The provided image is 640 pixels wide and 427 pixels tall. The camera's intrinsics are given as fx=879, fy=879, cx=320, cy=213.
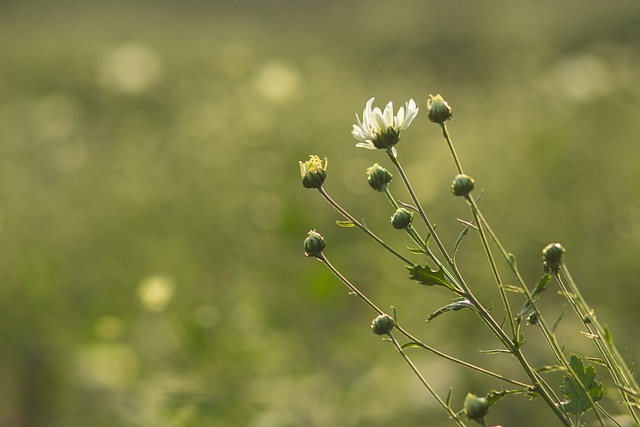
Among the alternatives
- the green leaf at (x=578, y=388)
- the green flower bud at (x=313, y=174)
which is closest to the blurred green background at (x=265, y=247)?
the green flower bud at (x=313, y=174)

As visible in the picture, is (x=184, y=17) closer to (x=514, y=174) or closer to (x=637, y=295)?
(x=514, y=174)

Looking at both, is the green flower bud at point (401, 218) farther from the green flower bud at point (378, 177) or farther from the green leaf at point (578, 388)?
the green leaf at point (578, 388)

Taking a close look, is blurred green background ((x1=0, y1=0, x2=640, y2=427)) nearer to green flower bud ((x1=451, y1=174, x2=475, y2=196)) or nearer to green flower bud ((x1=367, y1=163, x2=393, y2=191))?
green flower bud ((x1=367, y1=163, x2=393, y2=191))

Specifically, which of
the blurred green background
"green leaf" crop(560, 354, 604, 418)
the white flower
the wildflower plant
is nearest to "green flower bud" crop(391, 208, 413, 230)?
the wildflower plant

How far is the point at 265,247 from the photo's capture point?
9.34 ft

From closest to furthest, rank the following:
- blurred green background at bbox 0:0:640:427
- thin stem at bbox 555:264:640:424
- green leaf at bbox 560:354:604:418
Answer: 1. thin stem at bbox 555:264:640:424
2. green leaf at bbox 560:354:604:418
3. blurred green background at bbox 0:0:640:427

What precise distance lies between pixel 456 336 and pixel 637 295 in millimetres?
485

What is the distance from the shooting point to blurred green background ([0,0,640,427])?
2.28 metres

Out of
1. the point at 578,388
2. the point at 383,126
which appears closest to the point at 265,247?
the point at 383,126

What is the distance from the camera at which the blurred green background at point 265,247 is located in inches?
89.8

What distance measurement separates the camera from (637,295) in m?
2.30

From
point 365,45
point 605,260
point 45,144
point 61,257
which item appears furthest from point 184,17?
point 605,260

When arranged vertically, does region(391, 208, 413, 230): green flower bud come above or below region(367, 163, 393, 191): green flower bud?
below

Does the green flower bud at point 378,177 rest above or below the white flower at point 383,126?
below
